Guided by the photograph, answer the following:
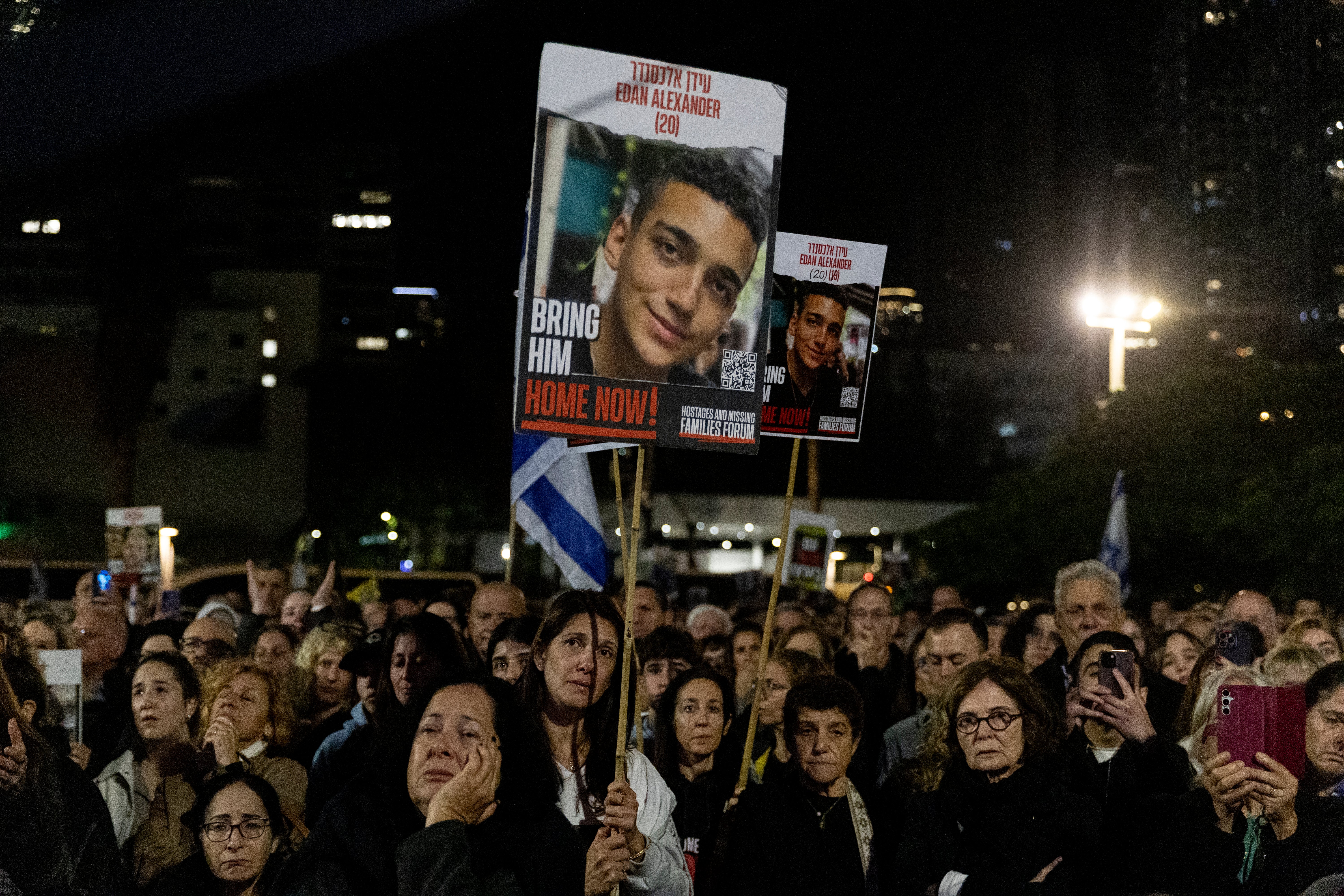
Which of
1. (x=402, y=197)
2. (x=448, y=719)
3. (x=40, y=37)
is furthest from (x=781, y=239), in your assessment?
(x=402, y=197)

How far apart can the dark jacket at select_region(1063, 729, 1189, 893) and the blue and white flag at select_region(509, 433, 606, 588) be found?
394 centimetres

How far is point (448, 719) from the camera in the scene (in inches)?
157

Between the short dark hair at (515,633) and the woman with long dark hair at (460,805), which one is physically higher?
the short dark hair at (515,633)

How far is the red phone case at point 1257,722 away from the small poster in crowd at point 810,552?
8597 millimetres

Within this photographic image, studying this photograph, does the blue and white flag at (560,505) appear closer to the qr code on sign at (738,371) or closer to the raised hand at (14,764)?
the qr code on sign at (738,371)

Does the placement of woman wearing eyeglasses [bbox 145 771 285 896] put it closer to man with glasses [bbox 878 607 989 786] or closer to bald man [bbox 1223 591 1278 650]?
man with glasses [bbox 878 607 989 786]

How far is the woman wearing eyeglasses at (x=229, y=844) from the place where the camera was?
5.01m

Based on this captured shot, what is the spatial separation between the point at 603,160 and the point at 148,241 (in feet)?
214

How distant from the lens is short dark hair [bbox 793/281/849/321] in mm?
7406

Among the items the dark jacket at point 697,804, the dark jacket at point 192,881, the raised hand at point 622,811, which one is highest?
the raised hand at point 622,811

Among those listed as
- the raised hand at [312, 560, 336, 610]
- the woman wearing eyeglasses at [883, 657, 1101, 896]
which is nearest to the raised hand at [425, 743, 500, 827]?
the woman wearing eyeglasses at [883, 657, 1101, 896]

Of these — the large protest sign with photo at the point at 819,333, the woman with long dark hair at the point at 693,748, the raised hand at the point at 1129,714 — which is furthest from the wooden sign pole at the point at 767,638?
the raised hand at the point at 1129,714

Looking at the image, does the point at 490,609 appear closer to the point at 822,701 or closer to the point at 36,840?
the point at 822,701

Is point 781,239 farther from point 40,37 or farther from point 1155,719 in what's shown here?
point 40,37
